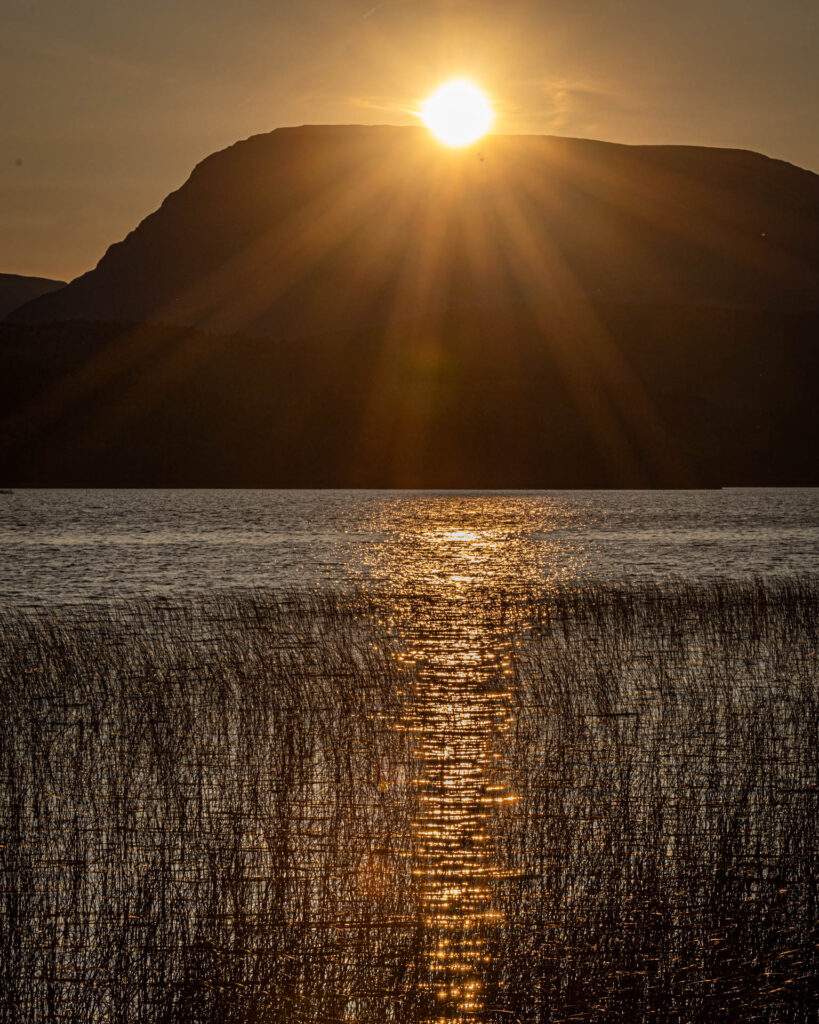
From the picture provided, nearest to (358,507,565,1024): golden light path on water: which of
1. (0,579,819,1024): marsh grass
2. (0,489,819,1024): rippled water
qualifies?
Result: (0,489,819,1024): rippled water

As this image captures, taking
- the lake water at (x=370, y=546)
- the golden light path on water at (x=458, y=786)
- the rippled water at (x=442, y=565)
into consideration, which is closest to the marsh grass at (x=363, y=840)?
the golden light path on water at (x=458, y=786)

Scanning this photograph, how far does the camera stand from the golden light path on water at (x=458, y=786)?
975 centimetres

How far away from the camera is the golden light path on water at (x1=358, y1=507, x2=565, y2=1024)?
9.75 meters

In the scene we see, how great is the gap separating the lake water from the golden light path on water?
60.0ft

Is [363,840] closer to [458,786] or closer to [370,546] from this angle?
Result: [458,786]

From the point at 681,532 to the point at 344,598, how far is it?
71.3 m

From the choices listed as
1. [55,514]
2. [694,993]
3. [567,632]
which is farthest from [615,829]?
[55,514]

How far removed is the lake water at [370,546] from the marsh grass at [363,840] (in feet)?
86.7

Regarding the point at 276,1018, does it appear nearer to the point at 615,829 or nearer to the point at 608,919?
the point at 608,919

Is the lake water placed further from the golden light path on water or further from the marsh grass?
the marsh grass

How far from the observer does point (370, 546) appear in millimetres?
91625

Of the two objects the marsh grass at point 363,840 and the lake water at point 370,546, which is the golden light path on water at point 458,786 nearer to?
the marsh grass at point 363,840

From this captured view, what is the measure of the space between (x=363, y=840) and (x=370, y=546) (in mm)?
78401

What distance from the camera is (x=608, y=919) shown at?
10.6m
